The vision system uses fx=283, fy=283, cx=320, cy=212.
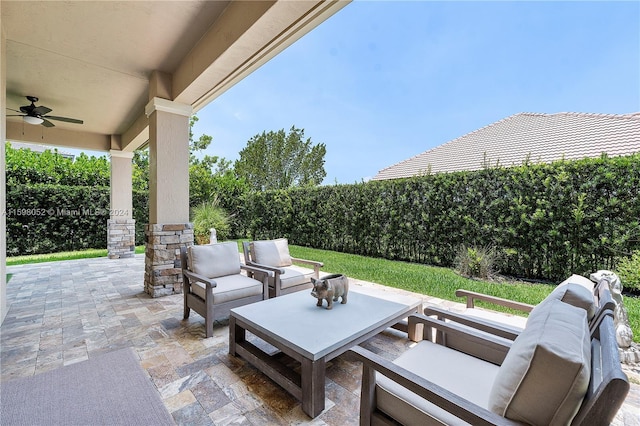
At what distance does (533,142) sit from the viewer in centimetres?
955

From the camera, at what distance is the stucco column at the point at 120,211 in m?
7.68

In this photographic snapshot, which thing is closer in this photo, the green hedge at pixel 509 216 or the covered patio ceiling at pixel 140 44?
the covered patio ceiling at pixel 140 44

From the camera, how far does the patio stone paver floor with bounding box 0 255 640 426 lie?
1844 millimetres

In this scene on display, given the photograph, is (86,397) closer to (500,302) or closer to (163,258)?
(163,258)

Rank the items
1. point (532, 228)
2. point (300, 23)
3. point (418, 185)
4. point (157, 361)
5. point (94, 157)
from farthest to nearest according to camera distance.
A: point (94, 157) < point (418, 185) < point (532, 228) < point (300, 23) < point (157, 361)

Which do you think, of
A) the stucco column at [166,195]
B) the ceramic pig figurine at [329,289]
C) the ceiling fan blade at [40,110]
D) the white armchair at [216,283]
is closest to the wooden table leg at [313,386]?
the ceramic pig figurine at [329,289]

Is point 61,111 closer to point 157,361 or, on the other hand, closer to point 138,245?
point 138,245

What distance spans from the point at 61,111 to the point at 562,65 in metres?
14.9

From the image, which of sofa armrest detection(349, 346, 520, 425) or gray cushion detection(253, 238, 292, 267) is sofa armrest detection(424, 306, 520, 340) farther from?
gray cushion detection(253, 238, 292, 267)

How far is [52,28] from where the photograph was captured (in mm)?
3312

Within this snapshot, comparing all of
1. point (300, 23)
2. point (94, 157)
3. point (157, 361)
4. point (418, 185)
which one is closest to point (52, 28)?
point (300, 23)

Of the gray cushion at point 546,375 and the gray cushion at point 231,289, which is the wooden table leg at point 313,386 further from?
the gray cushion at point 231,289

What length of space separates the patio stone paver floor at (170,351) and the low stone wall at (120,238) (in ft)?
9.51

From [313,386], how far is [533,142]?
11186 millimetres
